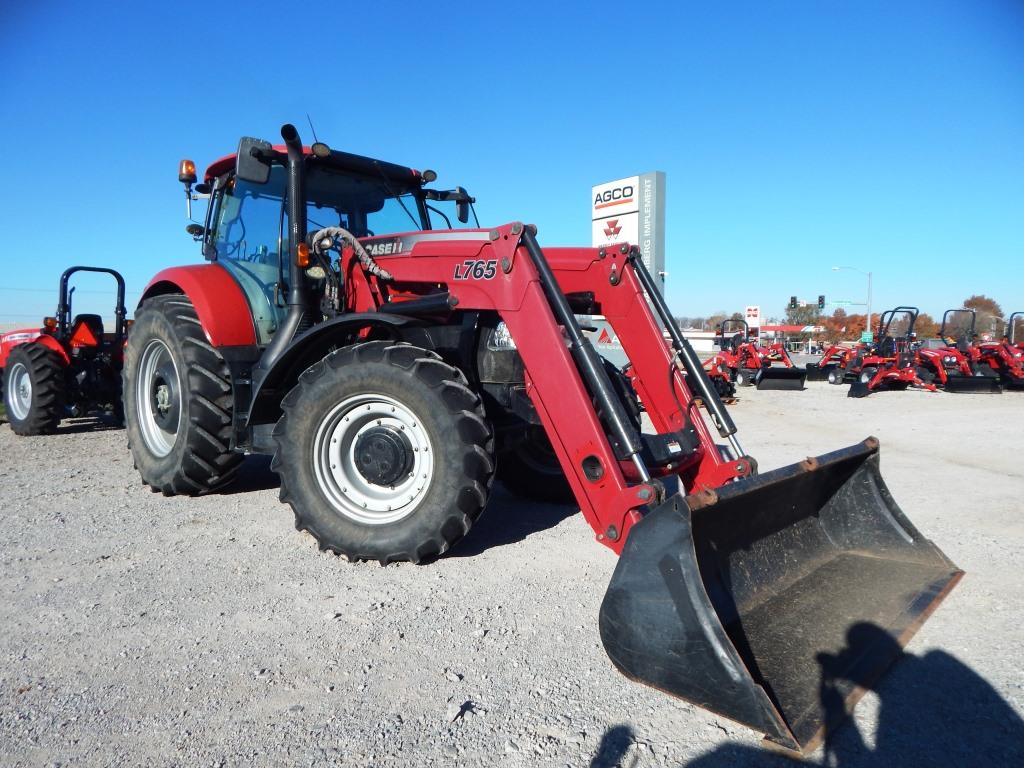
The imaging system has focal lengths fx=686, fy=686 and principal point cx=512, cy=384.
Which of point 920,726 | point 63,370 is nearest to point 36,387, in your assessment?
point 63,370

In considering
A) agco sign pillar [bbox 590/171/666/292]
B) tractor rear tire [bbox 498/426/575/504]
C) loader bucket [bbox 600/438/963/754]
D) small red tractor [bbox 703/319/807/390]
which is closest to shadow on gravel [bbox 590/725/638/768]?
loader bucket [bbox 600/438/963/754]

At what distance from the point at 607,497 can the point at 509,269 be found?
1.30m

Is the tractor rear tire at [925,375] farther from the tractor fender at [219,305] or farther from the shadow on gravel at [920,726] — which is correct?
the tractor fender at [219,305]

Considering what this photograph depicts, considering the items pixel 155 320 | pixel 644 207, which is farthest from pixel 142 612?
pixel 644 207

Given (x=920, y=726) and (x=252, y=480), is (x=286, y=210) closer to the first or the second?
(x=252, y=480)

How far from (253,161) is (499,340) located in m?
1.99

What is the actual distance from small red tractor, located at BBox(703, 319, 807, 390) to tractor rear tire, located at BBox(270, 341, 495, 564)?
14.3 meters

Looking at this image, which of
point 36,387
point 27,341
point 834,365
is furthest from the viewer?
point 834,365

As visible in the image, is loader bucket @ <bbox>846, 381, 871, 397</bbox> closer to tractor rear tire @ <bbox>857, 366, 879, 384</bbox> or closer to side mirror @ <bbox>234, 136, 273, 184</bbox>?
tractor rear tire @ <bbox>857, 366, 879, 384</bbox>

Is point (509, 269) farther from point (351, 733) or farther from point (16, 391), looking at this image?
point (16, 391)

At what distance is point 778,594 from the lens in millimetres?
2992

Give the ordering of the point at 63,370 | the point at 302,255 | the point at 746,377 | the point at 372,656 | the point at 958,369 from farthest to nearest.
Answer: the point at 746,377
the point at 958,369
the point at 63,370
the point at 302,255
the point at 372,656

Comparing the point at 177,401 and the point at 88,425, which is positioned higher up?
the point at 177,401

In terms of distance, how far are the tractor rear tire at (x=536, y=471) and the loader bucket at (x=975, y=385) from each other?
15.3 meters
